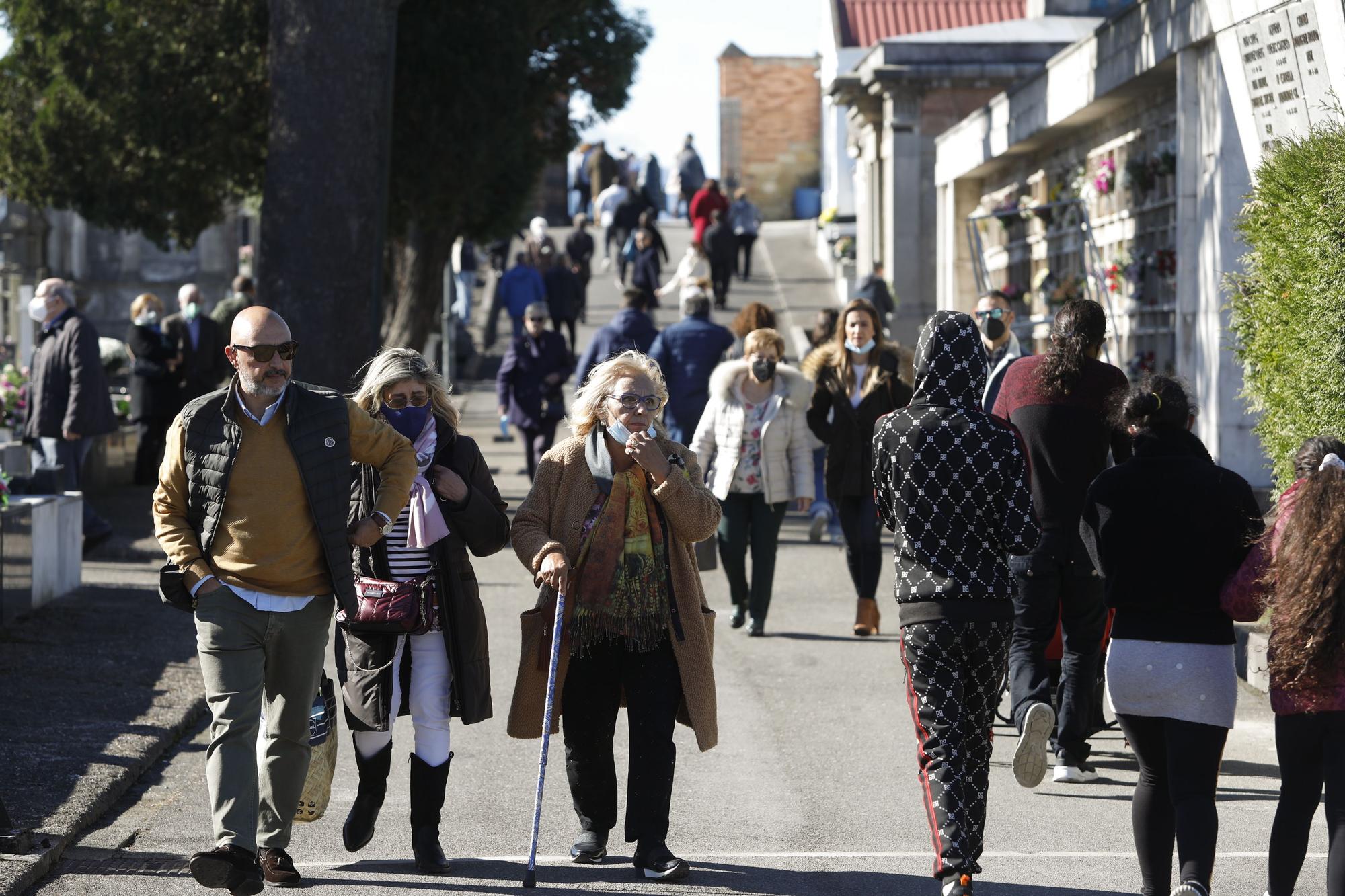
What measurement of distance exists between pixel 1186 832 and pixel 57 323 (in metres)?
9.46

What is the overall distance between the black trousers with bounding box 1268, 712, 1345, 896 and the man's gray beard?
317 cm

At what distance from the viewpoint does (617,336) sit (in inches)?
567

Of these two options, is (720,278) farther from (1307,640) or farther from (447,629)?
(1307,640)

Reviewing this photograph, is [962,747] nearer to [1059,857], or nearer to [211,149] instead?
A: [1059,857]

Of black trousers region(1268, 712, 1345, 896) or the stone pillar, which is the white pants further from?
the stone pillar

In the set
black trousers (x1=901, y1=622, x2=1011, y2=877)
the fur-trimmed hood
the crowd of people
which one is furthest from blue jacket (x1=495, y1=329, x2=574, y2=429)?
black trousers (x1=901, y1=622, x2=1011, y2=877)

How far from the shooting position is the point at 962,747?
5711mm

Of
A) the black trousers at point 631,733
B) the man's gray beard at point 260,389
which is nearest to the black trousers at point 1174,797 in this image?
the black trousers at point 631,733

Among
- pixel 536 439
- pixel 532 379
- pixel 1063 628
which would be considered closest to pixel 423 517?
pixel 1063 628

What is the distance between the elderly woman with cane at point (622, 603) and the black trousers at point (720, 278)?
24.2 m

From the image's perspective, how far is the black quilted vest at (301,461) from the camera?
5711 mm

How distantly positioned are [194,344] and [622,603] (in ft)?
38.5

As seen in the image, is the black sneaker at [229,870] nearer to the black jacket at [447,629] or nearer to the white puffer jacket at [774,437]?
the black jacket at [447,629]

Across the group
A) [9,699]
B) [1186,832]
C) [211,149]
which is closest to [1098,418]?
[1186,832]
